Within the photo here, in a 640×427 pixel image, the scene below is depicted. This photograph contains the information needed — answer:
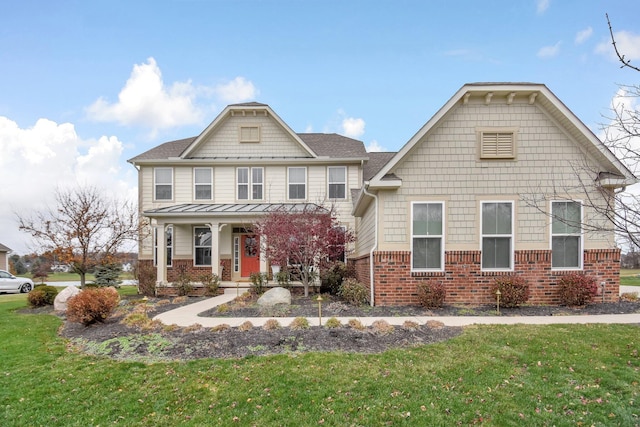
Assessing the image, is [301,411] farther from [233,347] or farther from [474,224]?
[474,224]

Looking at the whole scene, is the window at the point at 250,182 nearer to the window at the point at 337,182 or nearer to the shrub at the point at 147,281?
the window at the point at 337,182

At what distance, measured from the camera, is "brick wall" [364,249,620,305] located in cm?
982

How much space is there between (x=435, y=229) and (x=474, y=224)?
109 cm

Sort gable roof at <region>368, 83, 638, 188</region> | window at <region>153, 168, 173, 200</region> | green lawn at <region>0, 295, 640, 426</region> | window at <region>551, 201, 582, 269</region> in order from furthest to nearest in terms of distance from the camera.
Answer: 1. window at <region>153, 168, 173, 200</region>
2. window at <region>551, 201, 582, 269</region>
3. gable roof at <region>368, 83, 638, 188</region>
4. green lawn at <region>0, 295, 640, 426</region>

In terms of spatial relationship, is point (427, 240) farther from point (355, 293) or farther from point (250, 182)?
point (250, 182)

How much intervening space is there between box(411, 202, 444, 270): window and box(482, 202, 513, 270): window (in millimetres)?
1229

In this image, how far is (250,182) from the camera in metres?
17.1

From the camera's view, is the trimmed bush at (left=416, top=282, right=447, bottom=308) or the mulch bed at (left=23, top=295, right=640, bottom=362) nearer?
the mulch bed at (left=23, top=295, right=640, bottom=362)

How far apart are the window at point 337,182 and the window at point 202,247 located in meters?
6.12

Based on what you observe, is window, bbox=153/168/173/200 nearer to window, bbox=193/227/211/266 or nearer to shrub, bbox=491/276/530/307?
window, bbox=193/227/211/266

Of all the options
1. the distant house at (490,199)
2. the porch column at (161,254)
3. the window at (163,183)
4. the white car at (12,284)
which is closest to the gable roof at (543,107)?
the distant house at (490,199)

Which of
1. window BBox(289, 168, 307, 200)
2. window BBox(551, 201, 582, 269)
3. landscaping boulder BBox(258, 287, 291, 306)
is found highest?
window BBox(289, 168, 307, 200)

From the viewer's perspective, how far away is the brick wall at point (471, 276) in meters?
9.82

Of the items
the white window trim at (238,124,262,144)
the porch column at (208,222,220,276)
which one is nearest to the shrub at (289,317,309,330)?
the porch column at (208,222,220,276)
